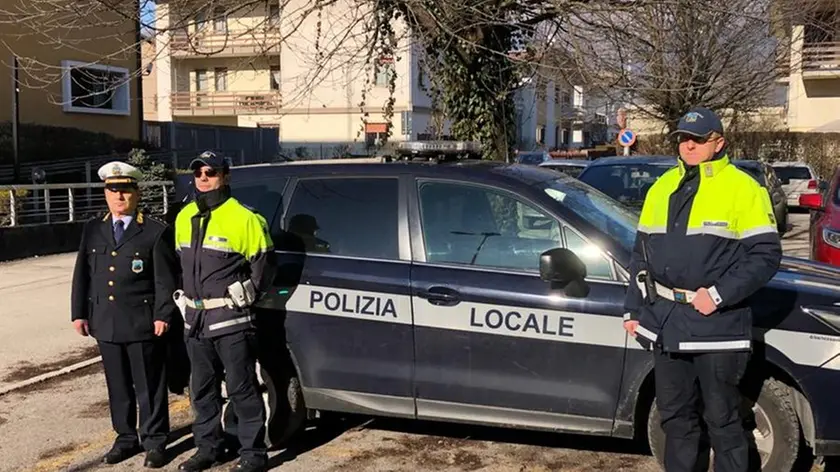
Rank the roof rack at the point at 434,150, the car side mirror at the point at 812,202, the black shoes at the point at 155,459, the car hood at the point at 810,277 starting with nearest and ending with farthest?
the car hood at the point at 810,277 → the black shoes at the point at 155,459 → the roof rack at the point at 434,150 → the car side mirror at the point at 812,202

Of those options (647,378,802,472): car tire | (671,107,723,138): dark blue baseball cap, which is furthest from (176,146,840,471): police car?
(671,107,723,138): dark blue baseball cap

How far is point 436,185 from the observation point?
4.56 meters

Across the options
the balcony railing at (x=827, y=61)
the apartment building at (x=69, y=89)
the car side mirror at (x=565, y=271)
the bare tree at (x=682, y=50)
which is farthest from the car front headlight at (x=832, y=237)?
the balcony railing at (x=827, y=61)

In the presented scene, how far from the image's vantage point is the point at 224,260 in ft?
13.8

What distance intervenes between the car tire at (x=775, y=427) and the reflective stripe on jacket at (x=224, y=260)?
7.60ft

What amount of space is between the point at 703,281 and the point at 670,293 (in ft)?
0.56

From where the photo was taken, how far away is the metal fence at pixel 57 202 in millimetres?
13258

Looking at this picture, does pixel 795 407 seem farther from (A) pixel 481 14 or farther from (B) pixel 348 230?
(A) pixel 481 14

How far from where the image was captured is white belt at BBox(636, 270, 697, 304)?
3.45m

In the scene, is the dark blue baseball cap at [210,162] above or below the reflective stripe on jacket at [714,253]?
above

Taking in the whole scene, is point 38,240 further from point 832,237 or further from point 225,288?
point 832,237

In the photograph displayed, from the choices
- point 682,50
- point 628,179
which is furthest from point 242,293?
point 682,50

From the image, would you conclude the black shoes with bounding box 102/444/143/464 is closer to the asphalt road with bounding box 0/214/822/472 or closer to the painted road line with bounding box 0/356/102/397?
the asphalt road with bounding box 0/214/822/472

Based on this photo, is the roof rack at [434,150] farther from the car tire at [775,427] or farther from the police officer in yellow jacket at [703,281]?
the car tire at [775,427]
